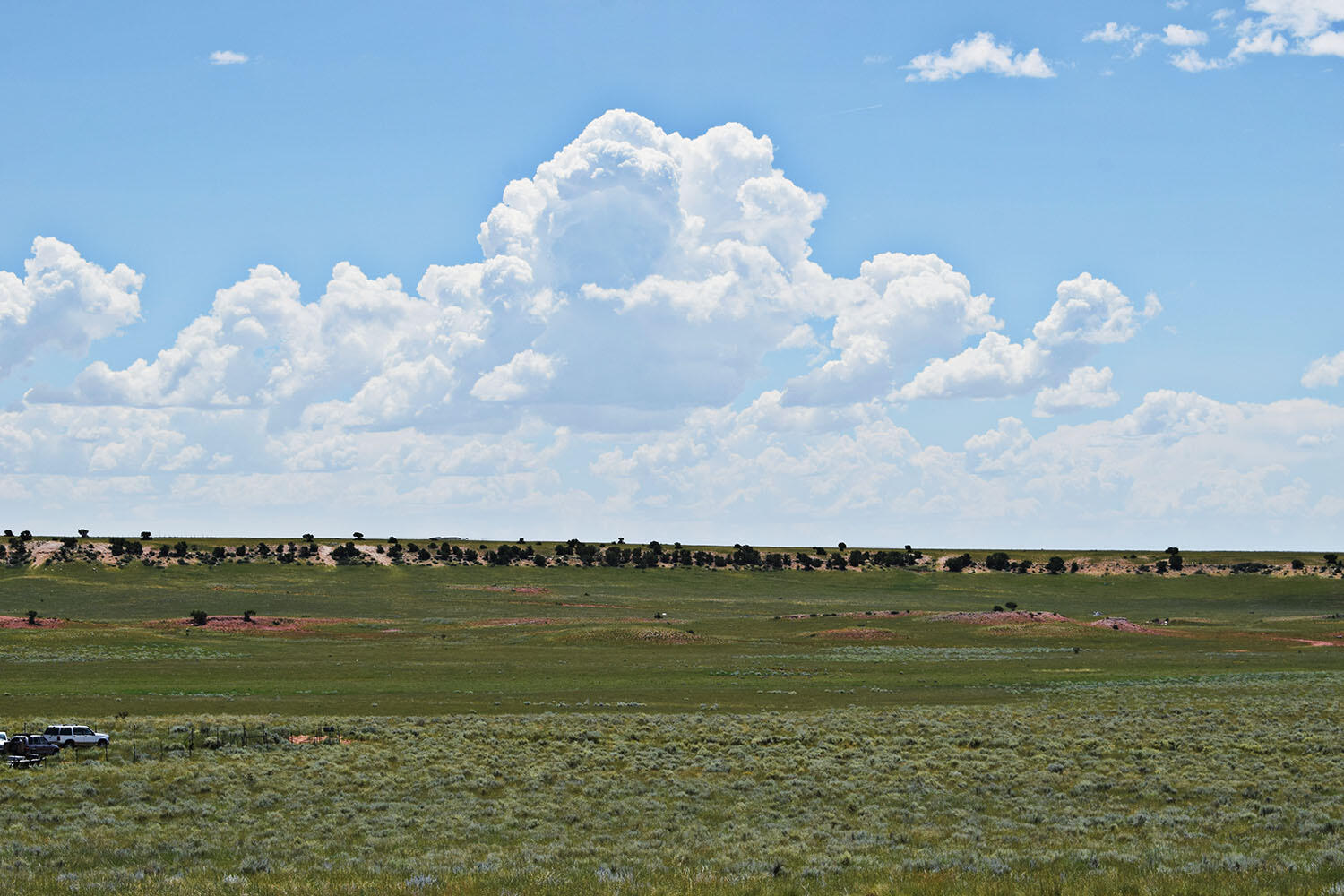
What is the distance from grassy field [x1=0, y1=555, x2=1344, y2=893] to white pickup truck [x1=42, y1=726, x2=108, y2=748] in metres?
1.13

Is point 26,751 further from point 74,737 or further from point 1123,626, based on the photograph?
point 1123,626

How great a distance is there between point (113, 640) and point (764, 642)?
4794cm

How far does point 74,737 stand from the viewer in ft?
117

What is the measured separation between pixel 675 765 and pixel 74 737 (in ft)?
62.9

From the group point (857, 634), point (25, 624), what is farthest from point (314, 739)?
point (25, 624)

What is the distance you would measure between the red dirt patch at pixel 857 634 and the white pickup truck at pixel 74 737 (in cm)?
6199

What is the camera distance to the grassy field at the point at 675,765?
18.8 meters

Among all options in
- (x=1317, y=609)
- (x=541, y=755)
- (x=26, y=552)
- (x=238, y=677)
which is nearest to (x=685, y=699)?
(x=541, y=755)

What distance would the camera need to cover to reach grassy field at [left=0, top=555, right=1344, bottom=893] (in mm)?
18828

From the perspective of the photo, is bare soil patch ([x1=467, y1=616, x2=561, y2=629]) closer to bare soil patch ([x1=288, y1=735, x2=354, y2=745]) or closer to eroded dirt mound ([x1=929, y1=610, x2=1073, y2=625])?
eroded dirt mound ([x1=929, y1=610, x2=1073, y2=625])

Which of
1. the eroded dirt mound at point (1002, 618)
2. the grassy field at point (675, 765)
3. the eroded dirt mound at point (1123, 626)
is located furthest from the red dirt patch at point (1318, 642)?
the eroded dirt mound at point (1002, 618)

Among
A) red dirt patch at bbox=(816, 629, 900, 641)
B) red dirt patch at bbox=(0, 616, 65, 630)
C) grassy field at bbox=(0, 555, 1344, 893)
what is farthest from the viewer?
red dirt patch at bbox=(816, 629, 900, 641)

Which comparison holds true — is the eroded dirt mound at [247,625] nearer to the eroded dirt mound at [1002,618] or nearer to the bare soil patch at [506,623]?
the bare soil patch at [506,623]

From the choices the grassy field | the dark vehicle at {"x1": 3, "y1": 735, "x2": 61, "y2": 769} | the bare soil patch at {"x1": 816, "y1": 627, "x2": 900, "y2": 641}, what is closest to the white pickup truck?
the dark vehicle at {"x1": 3, "y1": 735, "x2": 61, "y2": 769}
